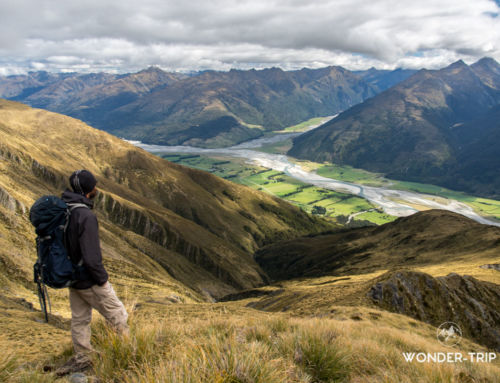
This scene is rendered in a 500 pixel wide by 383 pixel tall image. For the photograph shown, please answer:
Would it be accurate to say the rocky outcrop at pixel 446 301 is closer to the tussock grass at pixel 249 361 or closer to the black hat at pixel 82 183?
the tussock grass at pixel 249 361

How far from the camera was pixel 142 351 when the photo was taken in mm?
6551

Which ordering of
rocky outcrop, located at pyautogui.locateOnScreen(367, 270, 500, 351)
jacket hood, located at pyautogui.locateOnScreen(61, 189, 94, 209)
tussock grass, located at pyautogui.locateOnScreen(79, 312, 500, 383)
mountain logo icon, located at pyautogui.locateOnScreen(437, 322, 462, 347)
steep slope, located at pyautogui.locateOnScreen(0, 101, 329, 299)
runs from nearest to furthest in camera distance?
tussock grass, located at pyautogui.locateOnScreen(79, 312, 500, 383)
jacket hood, located at pyautogui.locateOnScreen(61, 189, 94, 209)
mountain logo icon, located at pyautogui.locateOnScreen(437, 322, 462, 347)
rocky outcrop, located at pyautogui.locateOnScreen(367, 270, 500, 351)
steep slope, located at pyautogui.locateOnScreen(0, 101, 329, 299)

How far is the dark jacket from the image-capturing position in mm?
7125

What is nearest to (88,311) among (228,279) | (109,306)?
(109,306)

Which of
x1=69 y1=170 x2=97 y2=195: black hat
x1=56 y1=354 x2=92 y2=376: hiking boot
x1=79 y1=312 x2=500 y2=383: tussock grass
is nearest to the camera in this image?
x1=79 y1=312 x2=500 y2=383: tussock grass

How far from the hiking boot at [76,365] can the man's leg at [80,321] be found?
29 centimetres

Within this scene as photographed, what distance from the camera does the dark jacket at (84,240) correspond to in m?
7.12

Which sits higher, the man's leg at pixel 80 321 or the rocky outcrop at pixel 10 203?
the man's leg at pixel 80 321

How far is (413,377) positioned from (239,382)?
145 inches

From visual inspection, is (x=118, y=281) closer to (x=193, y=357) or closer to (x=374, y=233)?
(x=193, y=357)

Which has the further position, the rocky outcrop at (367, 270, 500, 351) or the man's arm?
the rocky outcrop at (367, 270, 500, 351)

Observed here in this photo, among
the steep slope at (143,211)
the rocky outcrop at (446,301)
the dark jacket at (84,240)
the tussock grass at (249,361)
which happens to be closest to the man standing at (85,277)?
the dark jacket at (84,240)

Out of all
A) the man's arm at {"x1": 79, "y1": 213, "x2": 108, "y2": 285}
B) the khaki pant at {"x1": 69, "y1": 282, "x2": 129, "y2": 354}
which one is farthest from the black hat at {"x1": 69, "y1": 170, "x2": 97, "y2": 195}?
A: the khaki pant at {"x1": 69, "y1": 282, "x2": 129, "y2": 354}

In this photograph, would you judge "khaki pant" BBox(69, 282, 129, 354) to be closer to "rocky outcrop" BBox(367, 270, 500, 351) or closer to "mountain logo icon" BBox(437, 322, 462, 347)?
"mountain logo icon" BBox(437, 322, 462, 347)
